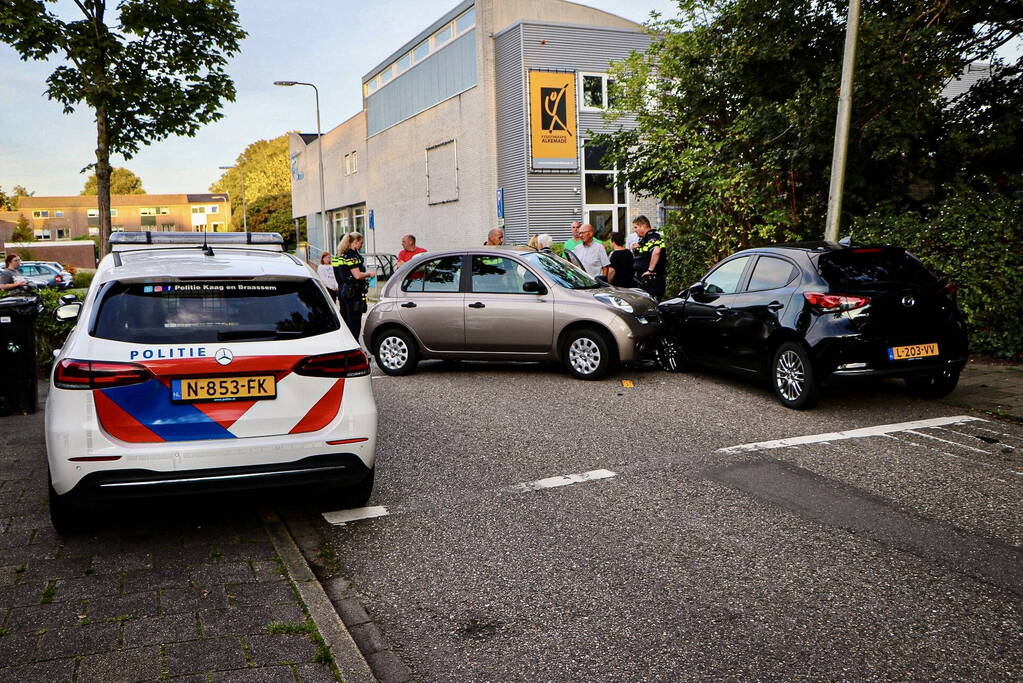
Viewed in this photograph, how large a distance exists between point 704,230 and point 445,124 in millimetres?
21197

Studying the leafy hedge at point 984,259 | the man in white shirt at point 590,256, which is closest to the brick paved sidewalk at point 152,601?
the man in white shirt at point 590,256

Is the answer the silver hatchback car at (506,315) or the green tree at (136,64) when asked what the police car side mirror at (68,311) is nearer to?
the silver hatchback car at (506,315)

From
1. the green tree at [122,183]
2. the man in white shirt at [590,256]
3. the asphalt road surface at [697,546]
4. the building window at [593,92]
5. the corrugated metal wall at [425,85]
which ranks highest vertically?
the green tree at [122,183]

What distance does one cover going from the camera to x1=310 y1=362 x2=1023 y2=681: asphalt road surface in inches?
131

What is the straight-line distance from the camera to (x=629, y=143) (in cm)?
1720

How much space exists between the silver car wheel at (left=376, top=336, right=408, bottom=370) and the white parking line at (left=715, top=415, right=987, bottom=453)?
496cm

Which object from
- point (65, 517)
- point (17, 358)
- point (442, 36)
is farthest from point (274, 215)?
point (65, 517)

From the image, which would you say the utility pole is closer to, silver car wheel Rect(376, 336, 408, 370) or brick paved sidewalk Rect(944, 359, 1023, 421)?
brick paved sidewalk Rect(944, 359, 1023, 421)

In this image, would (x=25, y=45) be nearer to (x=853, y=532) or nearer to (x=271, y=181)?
(x=853, y=532)

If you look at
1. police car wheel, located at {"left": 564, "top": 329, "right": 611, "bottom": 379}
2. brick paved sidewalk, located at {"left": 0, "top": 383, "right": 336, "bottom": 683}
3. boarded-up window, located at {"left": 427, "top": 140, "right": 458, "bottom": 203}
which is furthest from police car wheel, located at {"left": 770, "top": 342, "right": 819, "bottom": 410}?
boarded-up window, located at {"left": 427, "top": 140, "right": 458, "bottom": 203}

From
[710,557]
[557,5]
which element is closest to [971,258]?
[710,557]

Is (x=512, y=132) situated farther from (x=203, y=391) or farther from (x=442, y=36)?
(x=203, y=391)

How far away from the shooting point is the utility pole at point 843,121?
35.8 feet

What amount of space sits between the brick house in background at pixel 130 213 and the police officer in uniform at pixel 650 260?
113 meters
